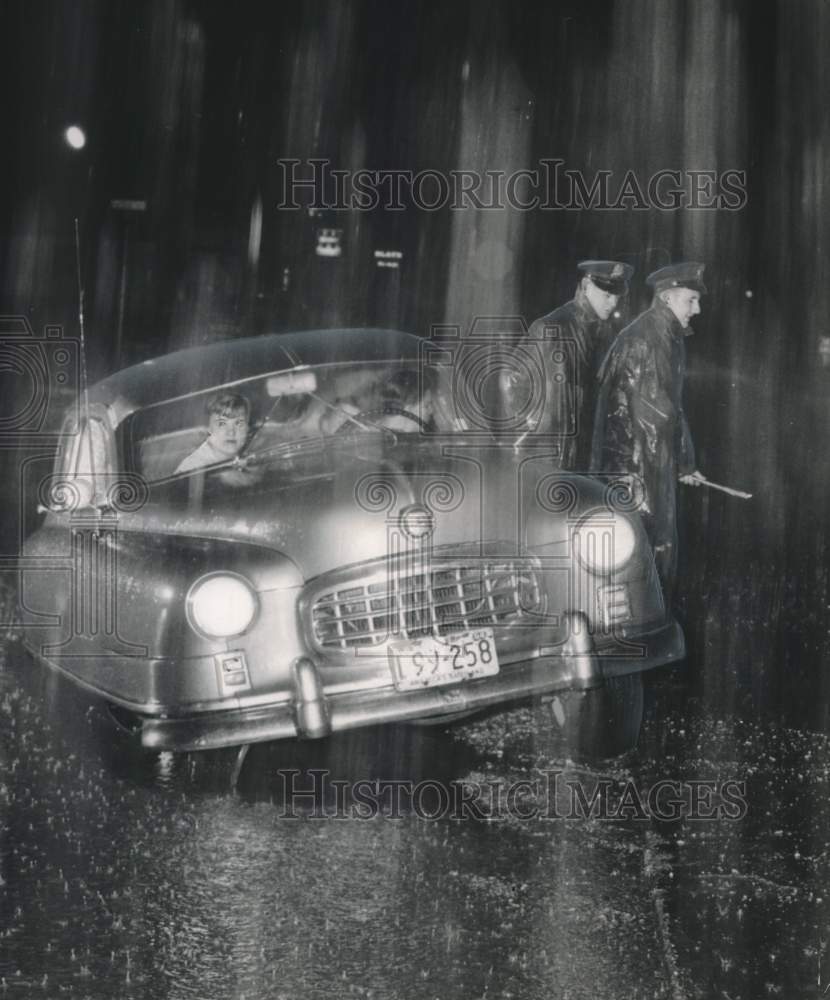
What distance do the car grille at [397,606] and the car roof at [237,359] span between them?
2.99 ft

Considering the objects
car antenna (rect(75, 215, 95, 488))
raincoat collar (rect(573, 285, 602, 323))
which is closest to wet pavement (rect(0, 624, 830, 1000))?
car antenna (rect(75, 215, 95, 488))

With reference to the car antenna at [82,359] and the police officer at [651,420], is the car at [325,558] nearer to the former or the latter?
the car antenna at [82,359]

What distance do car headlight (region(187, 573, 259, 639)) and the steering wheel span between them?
71 centimetres

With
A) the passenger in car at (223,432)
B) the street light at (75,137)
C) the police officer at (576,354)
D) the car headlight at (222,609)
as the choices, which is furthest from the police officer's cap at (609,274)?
the street light at (75,137)

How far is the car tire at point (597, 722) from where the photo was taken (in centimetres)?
336

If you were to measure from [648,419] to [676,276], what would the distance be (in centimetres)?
57

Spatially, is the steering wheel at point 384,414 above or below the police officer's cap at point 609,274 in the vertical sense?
below

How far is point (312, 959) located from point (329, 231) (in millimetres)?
2765

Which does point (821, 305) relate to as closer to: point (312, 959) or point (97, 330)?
point (97, 330)

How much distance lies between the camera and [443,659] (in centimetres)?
294

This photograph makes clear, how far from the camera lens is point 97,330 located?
405 centimetres

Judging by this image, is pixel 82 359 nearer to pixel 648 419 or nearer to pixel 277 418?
pixel 277 418

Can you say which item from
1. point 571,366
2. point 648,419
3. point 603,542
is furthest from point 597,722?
point 571,366

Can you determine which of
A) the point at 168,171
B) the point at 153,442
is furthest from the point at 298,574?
the point at 168,171
